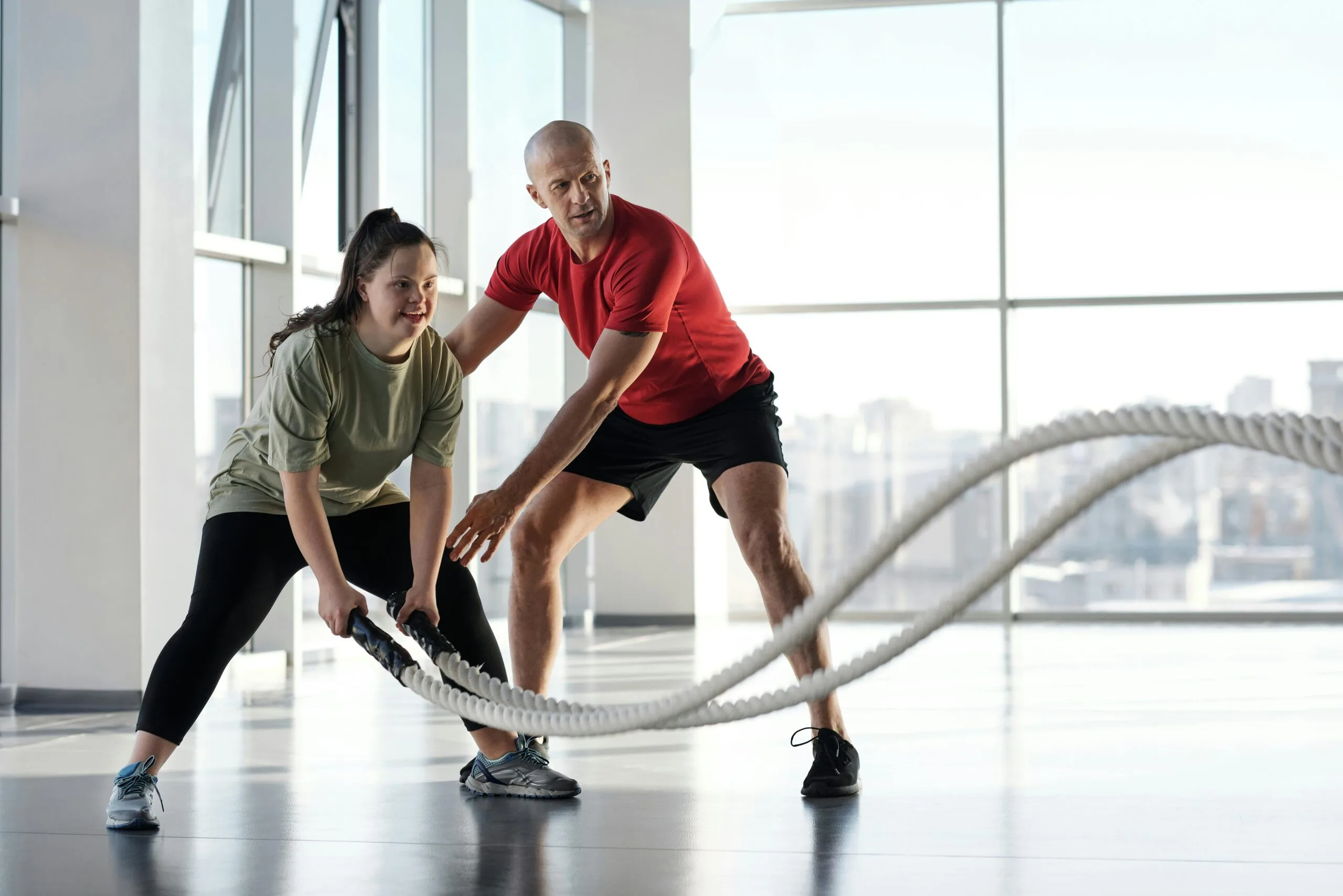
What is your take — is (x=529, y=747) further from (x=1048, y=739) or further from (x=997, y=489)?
(x=997, y=489)

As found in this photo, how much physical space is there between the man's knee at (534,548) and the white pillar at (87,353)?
1.63m


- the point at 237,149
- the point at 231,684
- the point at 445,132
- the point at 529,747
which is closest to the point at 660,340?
the point at 529,747

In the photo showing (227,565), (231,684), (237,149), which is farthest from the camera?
(237,149)

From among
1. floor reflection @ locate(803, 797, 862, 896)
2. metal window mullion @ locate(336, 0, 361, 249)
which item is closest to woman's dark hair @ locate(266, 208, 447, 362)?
floor reflection @ locate(803, 797, 862, 896)

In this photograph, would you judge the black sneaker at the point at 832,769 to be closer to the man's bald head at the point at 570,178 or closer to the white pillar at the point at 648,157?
the man's bald head at the point at 570,178

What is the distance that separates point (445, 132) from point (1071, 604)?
3.63 m

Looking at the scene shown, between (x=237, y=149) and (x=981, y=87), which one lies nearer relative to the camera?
(x=237, y=149)

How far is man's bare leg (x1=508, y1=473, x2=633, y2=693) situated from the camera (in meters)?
2.70

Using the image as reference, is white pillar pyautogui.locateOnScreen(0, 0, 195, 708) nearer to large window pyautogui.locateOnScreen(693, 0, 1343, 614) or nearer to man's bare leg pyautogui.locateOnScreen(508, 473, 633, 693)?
man's bare leg pyautogui.locateOnScreen(508, 473, 633, 693)

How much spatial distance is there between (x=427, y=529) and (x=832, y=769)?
2.73 feet

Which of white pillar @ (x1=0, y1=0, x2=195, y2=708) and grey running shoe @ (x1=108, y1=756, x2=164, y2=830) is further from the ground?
white pillar @ (x1=0, y1=0, x2=195, y2=708)

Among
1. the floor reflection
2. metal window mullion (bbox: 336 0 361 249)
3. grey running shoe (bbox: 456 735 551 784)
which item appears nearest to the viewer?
the floor reflection

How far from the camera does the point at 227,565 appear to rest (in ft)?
7.67

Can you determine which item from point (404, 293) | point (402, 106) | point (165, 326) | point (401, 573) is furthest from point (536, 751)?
point (402, 106)
